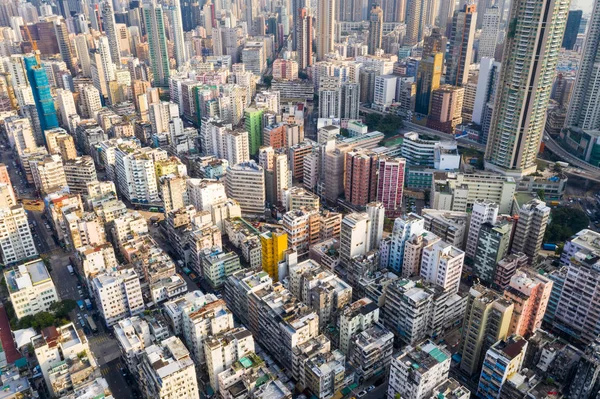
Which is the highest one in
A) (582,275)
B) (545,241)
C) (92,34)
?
(92,34)

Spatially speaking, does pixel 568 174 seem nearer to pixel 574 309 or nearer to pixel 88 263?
pixel 574 309

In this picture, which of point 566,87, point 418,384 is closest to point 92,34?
point 566,87

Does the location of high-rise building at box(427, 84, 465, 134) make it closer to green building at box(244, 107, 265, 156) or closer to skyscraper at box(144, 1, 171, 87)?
green building at box(244, 107, 265, 156)

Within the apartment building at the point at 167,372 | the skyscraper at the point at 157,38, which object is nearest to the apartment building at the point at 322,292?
the apartment building at the point at 167,372

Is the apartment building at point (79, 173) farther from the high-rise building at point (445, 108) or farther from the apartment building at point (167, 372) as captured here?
the high-rise building at point (445, 108)

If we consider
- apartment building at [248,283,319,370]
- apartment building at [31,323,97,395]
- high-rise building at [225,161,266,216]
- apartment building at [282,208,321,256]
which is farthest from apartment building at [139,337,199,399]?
high-rise building at [225,161,266,216]

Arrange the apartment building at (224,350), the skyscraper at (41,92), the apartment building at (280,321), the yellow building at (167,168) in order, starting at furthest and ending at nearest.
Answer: the skyscraper at (41,92)
the yellow building at (167,168)
the apartment building at (280,321)
the apartment building at (224,350)
